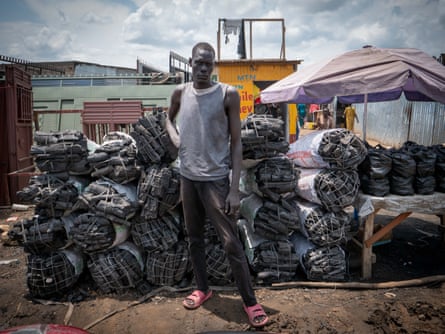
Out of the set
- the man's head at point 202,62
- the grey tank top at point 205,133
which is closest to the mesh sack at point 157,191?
the grey tank top at point 205,133

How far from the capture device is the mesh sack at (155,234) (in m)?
3.20

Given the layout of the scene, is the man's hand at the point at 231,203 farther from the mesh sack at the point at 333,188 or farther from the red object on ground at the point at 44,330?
the mesh sack at the point at 333,188

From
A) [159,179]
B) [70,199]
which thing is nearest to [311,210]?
[159,179]

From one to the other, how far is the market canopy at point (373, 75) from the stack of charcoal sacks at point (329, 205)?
860mm

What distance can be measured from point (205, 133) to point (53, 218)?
2018 millimetres

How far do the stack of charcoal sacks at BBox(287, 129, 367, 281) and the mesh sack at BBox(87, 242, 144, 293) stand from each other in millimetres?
1873

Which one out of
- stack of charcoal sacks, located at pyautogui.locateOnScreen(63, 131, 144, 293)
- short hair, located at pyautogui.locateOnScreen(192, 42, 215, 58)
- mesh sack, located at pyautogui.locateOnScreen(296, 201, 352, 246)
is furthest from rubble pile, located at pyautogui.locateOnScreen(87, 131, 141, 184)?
mesh sack, located at pyautogui.locateOnScreen(296, 201, 352, 246)

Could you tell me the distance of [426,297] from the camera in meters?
3.12

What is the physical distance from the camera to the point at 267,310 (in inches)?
113

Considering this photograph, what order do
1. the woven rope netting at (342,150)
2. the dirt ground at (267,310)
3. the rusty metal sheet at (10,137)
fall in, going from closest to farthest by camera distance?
1. the dirt ground at (267,310)
2. the woven rope netting at (342,150)
3. the rusty metal sheet at (10,137)

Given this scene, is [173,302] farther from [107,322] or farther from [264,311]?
[264,311]

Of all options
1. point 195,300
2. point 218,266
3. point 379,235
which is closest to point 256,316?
point 195,300

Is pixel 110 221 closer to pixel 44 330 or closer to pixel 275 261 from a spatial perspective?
pixel 44 330

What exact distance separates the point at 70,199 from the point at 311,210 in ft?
8.77
